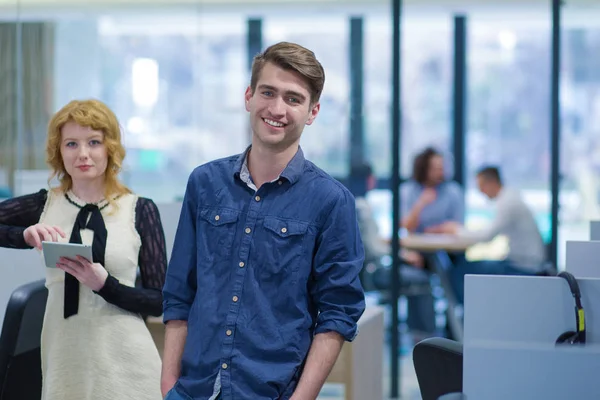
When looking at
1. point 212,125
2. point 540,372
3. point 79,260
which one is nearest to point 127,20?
point 212,125

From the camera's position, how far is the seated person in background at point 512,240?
635cm

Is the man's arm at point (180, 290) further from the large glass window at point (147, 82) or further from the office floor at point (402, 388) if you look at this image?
the office floor at point (402, 388)

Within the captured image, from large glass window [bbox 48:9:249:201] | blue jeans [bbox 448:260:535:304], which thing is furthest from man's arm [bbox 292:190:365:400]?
blue jeans [bbox 448:260:535:304]

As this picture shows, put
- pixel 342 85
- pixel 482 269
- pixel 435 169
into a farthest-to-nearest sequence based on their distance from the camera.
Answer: pixel 342 85, pixel 435 169, pixel 482 269

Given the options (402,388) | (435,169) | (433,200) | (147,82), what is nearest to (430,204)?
(433,200)

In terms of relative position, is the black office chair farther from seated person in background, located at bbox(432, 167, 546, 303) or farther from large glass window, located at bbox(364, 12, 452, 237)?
large glass window, located at bbox(364, 12, 452, 237)

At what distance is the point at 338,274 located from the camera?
1844 mm

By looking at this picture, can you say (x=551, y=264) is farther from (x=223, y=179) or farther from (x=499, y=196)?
(x=223, y=179)

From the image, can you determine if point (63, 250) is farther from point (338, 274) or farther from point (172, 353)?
point (338, 274)

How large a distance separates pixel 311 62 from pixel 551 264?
170 inches

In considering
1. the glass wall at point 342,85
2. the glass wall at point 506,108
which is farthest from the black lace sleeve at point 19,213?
the glass wall at point 506,108

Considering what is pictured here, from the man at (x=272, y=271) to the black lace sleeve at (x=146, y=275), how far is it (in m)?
0.60

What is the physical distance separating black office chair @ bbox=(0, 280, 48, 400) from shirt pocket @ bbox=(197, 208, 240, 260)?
1.19 m

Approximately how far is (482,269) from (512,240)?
0.31 m
